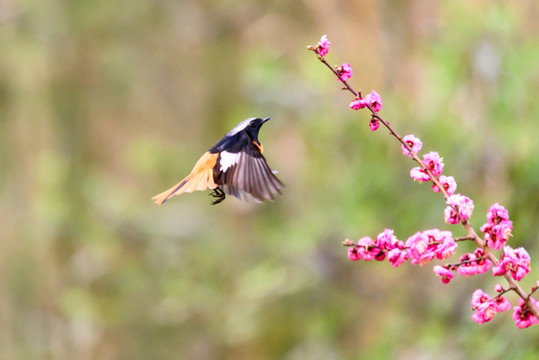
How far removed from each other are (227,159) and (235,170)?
66mm

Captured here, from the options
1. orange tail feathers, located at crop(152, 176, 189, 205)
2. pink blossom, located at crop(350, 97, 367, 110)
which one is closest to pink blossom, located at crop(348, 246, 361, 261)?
pink blossom, located at crop(350, 97, 367, 110)

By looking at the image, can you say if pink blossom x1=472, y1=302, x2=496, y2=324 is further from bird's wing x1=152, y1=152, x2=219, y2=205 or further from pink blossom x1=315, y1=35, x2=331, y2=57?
bird's wing x1=152, y1=152, x2=219, y2=205

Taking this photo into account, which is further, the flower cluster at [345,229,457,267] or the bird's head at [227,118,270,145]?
the bird's head at [227,118,270,145]

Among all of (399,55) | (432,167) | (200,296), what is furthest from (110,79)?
(432,167)

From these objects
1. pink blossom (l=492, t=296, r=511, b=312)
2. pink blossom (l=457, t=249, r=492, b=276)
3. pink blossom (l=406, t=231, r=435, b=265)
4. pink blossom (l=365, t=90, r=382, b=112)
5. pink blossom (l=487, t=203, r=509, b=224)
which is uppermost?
pink blossom (l=365, t=90, r=382, b=112)

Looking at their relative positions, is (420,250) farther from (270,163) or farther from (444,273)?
(270,163)

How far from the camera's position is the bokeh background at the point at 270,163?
2.98 metres

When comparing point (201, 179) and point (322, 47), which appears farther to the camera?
point (201, 179)

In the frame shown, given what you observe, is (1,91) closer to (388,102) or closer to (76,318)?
(76,318)

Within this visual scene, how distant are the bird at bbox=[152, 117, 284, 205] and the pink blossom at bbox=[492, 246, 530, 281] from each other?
47 centimetres

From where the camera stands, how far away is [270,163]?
439 cm

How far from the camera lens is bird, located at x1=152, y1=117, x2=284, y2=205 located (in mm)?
1528

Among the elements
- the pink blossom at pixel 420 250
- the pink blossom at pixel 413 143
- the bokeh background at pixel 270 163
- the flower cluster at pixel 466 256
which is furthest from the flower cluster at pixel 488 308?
the bokeh background at pixel 270 163

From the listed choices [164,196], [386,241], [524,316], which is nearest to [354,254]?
[386,241]
